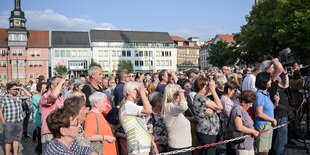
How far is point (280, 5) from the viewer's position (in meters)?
32.7

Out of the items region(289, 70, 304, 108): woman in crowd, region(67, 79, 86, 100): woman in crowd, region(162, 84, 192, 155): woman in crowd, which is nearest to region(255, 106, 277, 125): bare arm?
region(162, 84, 192, 155): woman in crowd

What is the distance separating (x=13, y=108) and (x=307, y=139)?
24.1 feet

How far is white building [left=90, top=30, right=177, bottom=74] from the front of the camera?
3332 inches

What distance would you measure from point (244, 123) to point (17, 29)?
7601 centimetres

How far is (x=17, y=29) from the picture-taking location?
72.0 meters

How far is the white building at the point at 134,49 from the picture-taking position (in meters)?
84.6

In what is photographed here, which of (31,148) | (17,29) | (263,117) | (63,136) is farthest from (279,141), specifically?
(17,29)

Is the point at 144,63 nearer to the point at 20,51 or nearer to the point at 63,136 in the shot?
the point at 20,51

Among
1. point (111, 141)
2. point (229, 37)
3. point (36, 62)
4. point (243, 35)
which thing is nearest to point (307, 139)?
point (111, 141)

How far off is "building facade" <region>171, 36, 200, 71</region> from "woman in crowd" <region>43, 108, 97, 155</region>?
100236 millimetres

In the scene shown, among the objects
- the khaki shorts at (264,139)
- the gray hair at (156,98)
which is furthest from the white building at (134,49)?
the khaki shorts at (264,139)

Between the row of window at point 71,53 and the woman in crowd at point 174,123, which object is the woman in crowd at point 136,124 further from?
the row of window at point 71,53

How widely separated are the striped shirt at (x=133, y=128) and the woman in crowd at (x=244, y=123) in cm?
162

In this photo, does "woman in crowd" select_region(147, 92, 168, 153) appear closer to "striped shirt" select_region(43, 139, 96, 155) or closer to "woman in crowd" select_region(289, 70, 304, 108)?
"striped shirt" select_region(43, 139, 96, 155)
